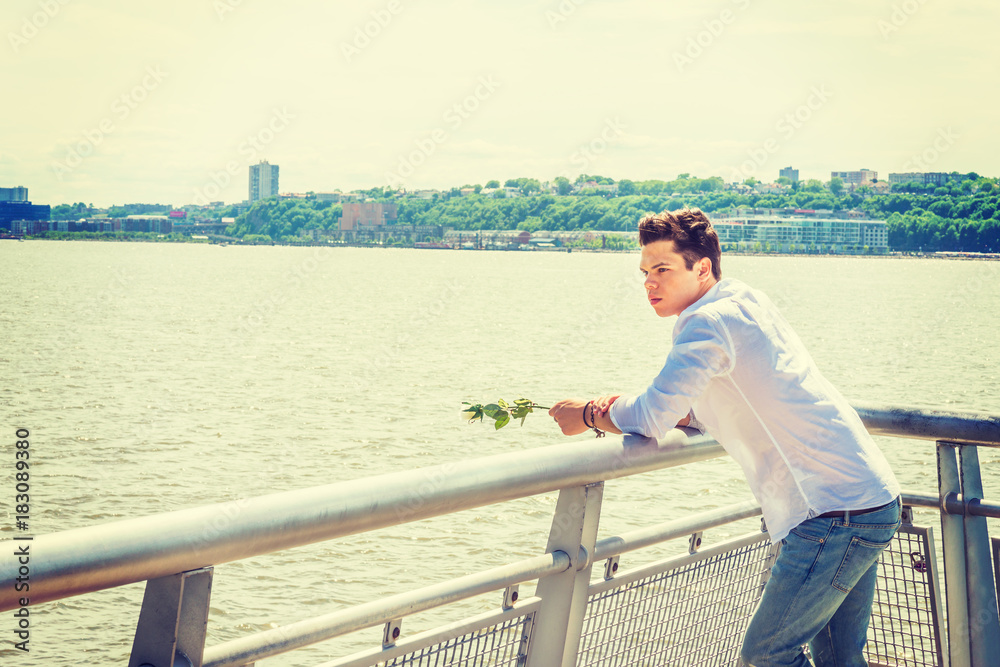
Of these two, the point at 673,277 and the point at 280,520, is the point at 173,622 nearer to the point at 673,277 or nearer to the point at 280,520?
the point at 280,520

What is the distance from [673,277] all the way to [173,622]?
172 centimetres

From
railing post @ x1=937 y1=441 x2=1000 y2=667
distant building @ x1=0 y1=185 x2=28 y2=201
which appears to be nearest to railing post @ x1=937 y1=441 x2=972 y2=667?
railing post @ x1=937 y1=441 x2=1000 y2=667

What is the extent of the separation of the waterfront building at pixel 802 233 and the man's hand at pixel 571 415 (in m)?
168

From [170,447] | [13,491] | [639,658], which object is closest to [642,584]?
[639,658]

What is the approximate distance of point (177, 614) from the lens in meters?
1.75

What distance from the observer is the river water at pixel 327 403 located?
1447 cm

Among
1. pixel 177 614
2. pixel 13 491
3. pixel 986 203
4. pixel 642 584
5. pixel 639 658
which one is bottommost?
pixel 13 491

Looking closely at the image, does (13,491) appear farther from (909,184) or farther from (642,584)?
(909,184)

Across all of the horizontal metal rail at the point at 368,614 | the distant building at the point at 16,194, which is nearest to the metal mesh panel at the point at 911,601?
the horizontal metal rail at the point at 368,614

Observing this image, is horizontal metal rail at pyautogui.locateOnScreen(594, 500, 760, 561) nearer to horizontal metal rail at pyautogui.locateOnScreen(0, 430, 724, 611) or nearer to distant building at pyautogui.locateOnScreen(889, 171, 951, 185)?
horizontal metal rail at pyautogui.locateOnScreen(0, 430, 724, 611)

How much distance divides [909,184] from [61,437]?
15355cm

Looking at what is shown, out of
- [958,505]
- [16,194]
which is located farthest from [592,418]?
[16,194]

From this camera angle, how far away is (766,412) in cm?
273

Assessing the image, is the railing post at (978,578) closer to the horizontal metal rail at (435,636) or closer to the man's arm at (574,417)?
the man's arm at (574,417)
